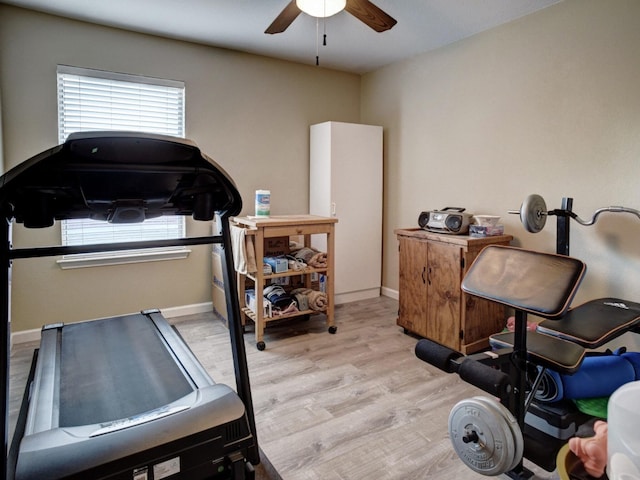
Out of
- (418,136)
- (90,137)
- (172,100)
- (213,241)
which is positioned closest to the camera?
(90,137)

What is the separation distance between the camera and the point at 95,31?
3.26 m

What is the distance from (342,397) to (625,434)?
164cm

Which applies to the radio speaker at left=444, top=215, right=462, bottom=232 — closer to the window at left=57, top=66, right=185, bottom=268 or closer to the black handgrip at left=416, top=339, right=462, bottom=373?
the black handgrip at left=416, top=339, right=462, bottom=373

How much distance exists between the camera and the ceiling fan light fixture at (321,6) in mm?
2346

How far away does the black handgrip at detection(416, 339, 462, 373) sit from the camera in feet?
4.57

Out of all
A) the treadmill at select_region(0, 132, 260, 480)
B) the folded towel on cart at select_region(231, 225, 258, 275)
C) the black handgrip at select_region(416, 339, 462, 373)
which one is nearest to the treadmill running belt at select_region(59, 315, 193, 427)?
the treadmill at select_region(0, 132, 260, 480)

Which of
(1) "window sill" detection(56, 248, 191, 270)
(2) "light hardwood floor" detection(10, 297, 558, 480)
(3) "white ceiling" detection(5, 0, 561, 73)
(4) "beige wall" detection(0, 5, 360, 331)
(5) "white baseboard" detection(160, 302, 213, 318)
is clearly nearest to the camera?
(2) "light hardwood floor" detection(10, 297, 558, 480)

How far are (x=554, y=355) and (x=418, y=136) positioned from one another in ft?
9.49

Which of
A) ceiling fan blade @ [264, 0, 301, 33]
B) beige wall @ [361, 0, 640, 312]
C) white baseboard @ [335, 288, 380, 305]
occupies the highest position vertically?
ceiling fan blade @ [264, 0, 301, 33]

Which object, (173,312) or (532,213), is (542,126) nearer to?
(532,213)

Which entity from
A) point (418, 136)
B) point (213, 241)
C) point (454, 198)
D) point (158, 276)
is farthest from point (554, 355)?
point (158, 276)

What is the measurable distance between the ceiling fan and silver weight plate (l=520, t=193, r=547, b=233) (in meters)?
1.41

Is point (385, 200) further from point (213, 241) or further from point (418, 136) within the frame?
point (213, 241)

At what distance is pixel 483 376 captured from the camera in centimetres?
134
